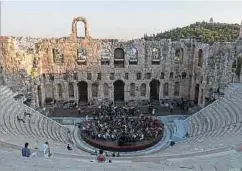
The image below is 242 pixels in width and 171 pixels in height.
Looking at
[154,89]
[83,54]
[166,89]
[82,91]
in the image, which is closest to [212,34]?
[154,89]

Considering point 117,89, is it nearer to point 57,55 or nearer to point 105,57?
point 105,57

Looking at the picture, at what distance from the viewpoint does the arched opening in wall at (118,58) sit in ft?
116

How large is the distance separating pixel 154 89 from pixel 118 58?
5.78 metres

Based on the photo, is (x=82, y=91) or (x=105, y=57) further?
(x=82, y=91)

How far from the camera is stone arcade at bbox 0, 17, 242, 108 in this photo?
112 feet

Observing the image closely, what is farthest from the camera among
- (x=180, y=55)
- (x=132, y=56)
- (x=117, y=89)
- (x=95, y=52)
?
(x=117, y=89)

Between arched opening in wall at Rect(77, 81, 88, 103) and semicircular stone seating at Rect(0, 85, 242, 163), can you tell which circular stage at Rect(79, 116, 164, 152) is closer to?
semicircular stone seating at Rect(0, 85, 242, 163)

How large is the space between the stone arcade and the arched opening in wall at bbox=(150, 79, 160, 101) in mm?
160

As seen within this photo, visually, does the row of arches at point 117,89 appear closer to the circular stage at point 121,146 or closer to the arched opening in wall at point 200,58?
the arched opening in wall at point 200,58

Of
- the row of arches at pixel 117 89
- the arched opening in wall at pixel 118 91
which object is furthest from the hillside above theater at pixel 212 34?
the arched opening in wall at pixel 118 91

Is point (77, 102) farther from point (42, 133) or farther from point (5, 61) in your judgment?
point (42, 133)

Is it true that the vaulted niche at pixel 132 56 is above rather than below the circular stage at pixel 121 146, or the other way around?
above

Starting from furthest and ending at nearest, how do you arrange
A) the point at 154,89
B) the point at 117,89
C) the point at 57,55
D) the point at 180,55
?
the point at 154,89, the point at 117,89, the point at 180,55, the point at 57,55

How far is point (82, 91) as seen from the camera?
36.9 meters
